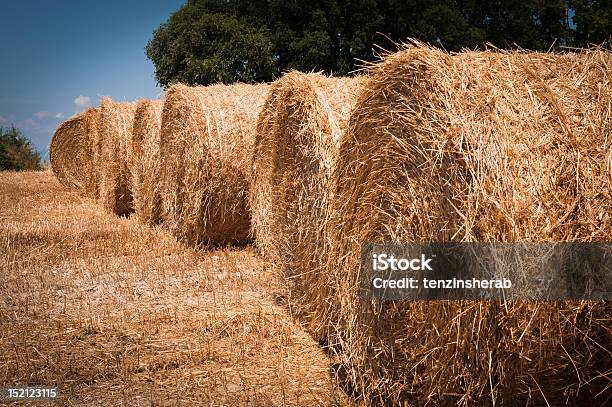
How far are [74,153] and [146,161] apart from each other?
18.3 ft

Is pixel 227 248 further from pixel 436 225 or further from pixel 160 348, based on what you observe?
pixel 436 225

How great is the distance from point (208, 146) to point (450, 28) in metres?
17.2

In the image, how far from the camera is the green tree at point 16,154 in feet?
71.4

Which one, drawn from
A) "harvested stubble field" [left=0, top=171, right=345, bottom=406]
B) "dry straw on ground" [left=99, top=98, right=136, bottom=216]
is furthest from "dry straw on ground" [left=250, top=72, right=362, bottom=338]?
"dry straw on ground" [left=99, top=98, right=136, bottom=216]

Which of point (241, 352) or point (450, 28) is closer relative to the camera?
point (241, 352)

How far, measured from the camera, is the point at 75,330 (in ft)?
16.6

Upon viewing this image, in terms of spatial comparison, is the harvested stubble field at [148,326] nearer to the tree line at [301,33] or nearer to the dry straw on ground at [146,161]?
the dry straw on ground at [146,161]

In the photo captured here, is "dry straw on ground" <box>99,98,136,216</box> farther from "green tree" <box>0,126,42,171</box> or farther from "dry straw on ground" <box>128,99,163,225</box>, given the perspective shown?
"green tree" <box>0,126,42,171</box>

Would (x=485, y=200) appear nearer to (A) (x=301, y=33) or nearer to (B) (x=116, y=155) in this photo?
(B) (x=116, y=155)

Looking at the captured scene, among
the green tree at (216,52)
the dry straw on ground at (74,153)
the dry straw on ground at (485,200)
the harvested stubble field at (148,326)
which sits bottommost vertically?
the harvested stubble field at (148,326)

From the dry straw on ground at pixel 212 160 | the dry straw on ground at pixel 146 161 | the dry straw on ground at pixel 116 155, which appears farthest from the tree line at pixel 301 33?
the dry straw on ground at pixel 212 160

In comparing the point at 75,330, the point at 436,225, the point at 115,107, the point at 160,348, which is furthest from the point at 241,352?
the point at 115,107

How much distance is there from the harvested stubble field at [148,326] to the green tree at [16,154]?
48.1 ft

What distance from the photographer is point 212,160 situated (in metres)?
7.38
